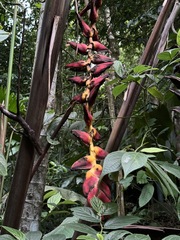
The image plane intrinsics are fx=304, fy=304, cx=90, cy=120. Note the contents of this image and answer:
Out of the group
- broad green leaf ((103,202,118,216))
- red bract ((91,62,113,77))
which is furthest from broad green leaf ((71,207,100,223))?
red bract ((91,62,113,77))

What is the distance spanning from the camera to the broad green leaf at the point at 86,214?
1.00 feet

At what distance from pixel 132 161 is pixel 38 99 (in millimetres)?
138

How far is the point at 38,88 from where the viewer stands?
0.37 metres

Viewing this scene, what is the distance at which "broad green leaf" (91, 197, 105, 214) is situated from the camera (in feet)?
0.99

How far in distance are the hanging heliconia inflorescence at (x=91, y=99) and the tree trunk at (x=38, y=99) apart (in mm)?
27

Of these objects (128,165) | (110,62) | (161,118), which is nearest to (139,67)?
(110,62)

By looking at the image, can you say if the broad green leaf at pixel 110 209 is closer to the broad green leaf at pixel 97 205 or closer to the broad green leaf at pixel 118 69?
the broad green leaf at pixel 97 205

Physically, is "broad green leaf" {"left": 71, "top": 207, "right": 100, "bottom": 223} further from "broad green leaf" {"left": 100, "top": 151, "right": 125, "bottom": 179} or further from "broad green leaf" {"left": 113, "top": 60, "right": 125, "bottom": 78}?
"broad green leaf" {"left": 113, "top": 60, "right": 125, "bottom": 78}

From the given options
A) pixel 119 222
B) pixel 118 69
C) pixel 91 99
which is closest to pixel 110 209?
pixel 119 222

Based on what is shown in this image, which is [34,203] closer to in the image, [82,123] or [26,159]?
[82,123]

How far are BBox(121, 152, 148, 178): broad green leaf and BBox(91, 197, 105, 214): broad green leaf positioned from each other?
0.14 ft

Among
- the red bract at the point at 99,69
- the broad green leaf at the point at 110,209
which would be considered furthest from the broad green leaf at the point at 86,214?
the red bract at the point at 99,69

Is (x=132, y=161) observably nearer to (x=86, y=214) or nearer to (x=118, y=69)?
(x=86, y=214)

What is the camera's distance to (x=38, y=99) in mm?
366
